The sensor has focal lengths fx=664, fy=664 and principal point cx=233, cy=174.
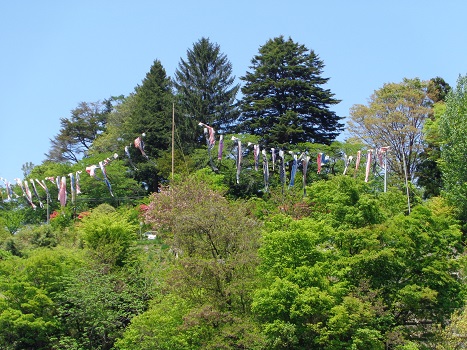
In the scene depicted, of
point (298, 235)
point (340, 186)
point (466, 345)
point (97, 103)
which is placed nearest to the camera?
point (466, 345)

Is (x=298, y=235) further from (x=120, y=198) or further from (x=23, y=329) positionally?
(x=120, y=198)

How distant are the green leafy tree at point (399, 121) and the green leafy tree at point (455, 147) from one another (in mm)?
8582

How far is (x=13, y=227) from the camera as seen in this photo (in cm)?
5134

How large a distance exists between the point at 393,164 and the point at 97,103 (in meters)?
42.4

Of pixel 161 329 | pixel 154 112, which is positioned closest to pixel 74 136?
pixel 154 112

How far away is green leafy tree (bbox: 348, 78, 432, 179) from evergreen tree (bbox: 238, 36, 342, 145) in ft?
9.67

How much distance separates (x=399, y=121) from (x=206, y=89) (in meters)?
16.8

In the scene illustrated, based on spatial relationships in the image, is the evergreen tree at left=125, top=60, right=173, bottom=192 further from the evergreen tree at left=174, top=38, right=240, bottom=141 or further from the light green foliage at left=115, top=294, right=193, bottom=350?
the light green foliage at left=115, top=294, right=193, bottom=350

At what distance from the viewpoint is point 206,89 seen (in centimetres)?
5794

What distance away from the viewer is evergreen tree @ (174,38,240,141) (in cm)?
5616

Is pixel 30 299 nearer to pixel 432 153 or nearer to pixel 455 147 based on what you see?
pixel 455 147

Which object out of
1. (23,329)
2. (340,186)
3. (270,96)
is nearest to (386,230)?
(340,186)

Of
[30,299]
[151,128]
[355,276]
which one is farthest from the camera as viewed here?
[151,128]

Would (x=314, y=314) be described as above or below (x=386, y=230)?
below
